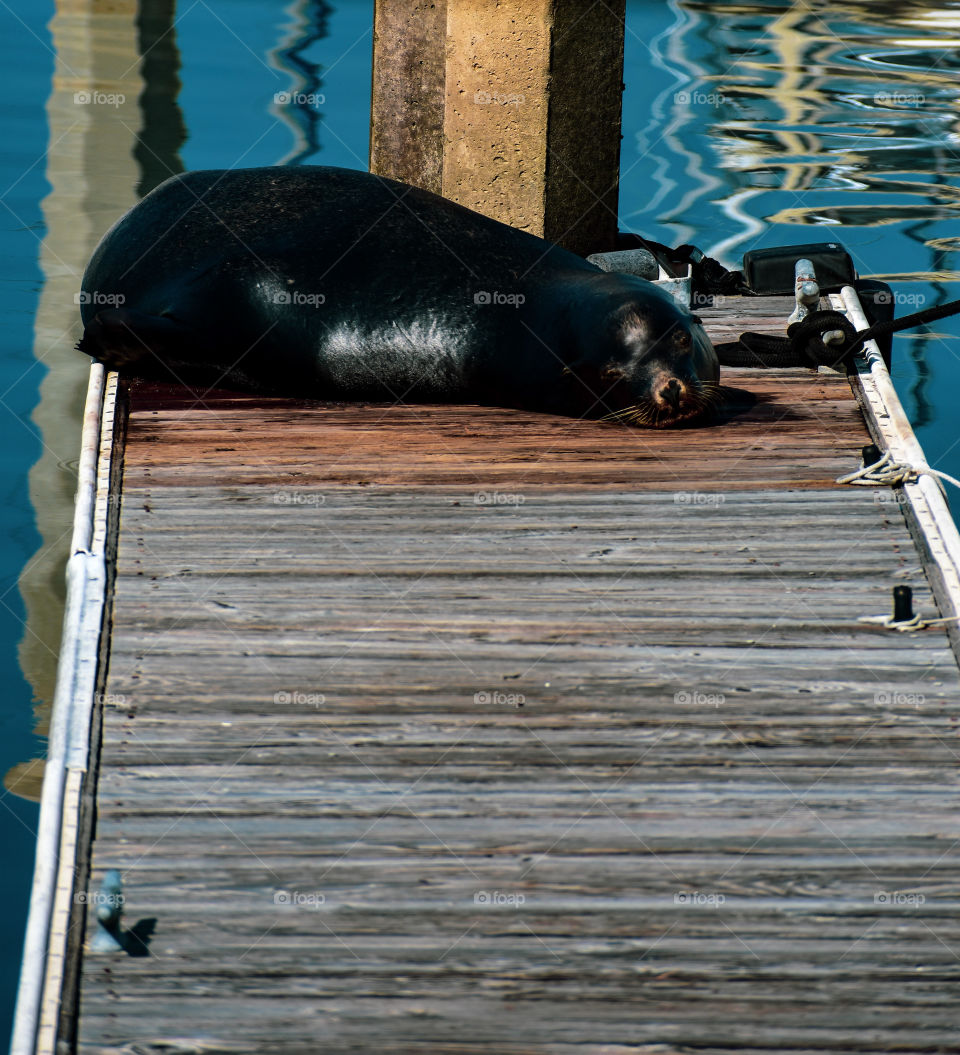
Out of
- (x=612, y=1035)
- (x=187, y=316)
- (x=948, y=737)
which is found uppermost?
(x=187, y=316)

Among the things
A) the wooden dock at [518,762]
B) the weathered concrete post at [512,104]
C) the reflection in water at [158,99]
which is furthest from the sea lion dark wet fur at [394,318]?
the reflection in water at [158,99]

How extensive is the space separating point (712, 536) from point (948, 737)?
1153 millimetres

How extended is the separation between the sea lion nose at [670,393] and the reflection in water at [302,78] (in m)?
10.3

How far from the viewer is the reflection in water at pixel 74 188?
762cm

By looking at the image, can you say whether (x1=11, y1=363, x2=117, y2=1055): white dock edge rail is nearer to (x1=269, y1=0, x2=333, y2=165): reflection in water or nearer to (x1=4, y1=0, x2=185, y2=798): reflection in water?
(x1=4, y1=0, x2=185, y2=798): reflection in water

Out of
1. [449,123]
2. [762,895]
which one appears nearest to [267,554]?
[762,895]

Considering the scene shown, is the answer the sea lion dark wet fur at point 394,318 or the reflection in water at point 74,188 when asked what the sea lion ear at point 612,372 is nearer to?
the sea lion dark wet fur at point 394,318

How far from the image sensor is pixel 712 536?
4605 mm

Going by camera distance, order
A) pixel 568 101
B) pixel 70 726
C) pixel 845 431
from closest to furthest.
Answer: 1. pixel 70 726
2. pixel 845 431
3. pixel 568 101

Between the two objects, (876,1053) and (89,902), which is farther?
(89,902)

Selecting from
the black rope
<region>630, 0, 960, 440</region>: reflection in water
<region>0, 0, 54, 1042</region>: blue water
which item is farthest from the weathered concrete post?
<region>630, 0, 960, 440</region>: reflection in water

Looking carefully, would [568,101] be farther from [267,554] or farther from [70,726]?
[70,726]

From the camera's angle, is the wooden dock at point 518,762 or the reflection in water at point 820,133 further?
the reflection in water at point 820,133

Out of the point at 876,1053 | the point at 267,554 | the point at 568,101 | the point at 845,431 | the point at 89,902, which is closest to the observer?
the point at 876,1053
